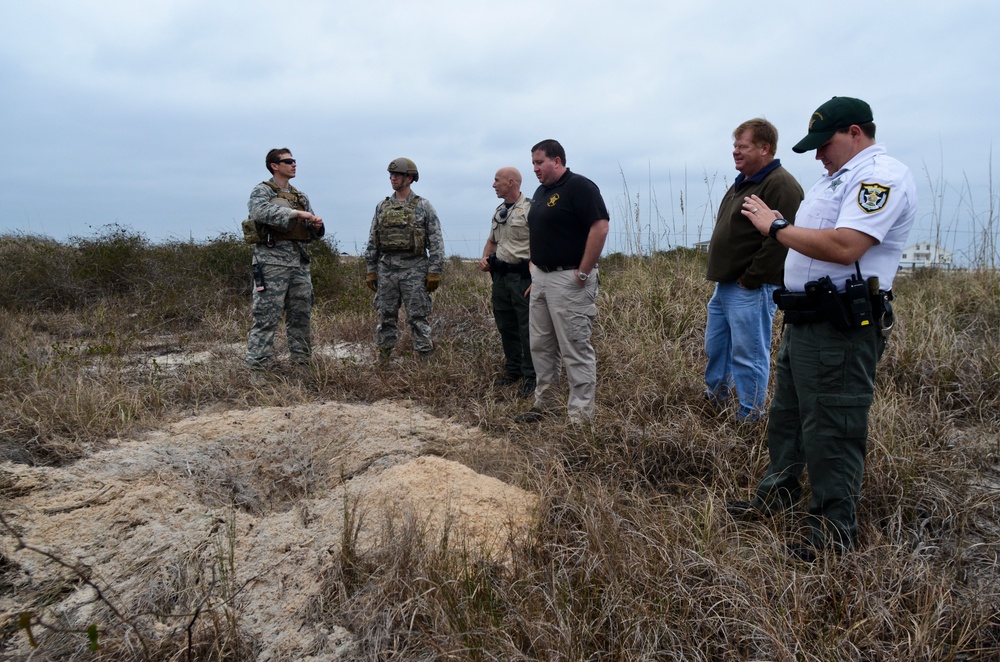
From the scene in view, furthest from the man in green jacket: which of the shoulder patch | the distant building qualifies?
the distant building

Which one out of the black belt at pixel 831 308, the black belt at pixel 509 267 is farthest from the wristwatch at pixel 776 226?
the black belt at pixel 509 267

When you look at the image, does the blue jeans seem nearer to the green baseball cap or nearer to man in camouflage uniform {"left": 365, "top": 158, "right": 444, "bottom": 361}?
the green baseball cap

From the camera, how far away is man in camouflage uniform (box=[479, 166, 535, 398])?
16.4 feet

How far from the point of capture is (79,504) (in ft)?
10.2

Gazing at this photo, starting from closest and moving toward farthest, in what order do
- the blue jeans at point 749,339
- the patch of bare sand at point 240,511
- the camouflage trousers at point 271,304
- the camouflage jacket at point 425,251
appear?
the patch of bare sand at point 240,511 < the blue jeans at point 749,339 < the camouflage trousers at point 271,304 < the camouflage jacket at point 425,251

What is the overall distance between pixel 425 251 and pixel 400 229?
346 mm

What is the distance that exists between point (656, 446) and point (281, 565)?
1.95 metres

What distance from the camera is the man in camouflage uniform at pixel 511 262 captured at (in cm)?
500

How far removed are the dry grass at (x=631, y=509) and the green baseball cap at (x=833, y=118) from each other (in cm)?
149

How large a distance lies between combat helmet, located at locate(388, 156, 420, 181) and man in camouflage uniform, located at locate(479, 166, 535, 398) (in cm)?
92

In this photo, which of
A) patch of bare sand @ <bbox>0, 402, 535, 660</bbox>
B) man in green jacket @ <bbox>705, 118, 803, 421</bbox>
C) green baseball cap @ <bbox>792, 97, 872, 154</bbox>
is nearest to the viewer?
green baseball cap @ <bbox>792, 97, 872, 154</bbox>

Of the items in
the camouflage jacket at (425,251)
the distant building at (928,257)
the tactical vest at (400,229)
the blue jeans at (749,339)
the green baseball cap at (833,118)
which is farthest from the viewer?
the distant building at (928,257)

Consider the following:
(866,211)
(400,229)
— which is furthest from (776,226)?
(400,229)

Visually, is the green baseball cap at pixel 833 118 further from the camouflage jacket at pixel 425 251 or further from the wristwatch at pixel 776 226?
the camouflage jacket at pixel 425 251
